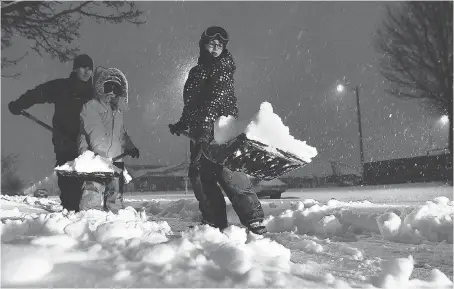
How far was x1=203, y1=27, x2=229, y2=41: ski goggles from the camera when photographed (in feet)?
12.3

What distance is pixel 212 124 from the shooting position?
12.1ft

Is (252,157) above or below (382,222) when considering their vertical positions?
above

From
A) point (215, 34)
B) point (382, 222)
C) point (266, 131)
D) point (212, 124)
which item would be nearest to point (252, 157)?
point (266, 131)

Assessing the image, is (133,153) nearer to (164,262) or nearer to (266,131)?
(266,131)

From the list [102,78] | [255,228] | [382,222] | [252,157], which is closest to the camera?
[252,157]

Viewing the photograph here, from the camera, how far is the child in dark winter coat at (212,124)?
361cm

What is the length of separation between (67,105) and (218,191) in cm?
273

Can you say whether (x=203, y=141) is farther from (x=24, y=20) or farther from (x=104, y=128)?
(x=24, y=20)

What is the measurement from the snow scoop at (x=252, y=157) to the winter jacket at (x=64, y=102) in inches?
109

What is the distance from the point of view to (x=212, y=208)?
12.8ft

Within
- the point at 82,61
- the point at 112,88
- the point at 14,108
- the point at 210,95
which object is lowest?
the point at 210,95

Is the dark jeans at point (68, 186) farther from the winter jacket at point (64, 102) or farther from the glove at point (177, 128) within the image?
the glove at point (177, 128)

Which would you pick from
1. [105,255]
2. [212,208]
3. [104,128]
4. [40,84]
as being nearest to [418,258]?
[212,208]

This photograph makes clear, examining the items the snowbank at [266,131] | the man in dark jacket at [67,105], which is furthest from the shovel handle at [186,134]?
the man in dark jacket at [67,105]
